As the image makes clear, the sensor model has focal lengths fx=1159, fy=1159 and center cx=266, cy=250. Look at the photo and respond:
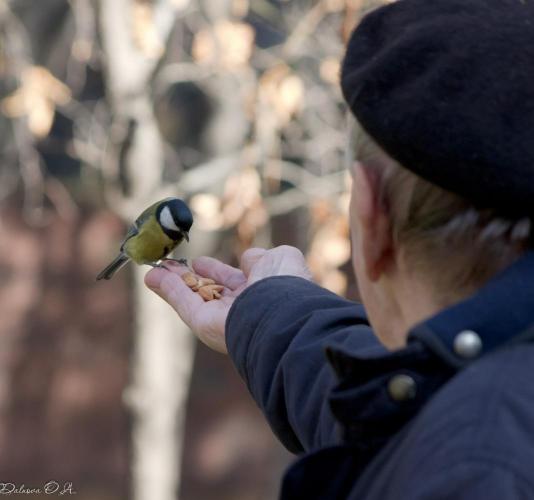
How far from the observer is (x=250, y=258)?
7.74ft

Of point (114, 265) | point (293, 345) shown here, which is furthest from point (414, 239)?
point (114, 265)

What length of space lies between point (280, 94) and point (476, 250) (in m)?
3.29

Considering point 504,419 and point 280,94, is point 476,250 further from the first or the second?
point 280,94

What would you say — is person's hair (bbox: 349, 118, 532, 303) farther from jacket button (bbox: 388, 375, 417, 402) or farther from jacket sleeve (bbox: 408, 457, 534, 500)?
jacket sleeve (bbox: 408, 457, 534, 500)

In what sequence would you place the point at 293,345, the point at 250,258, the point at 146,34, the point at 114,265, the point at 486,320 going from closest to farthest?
the point at 486,320 < the point at 293,345 < the point at 250,258 < the point at 114,265 < the point at 146,34

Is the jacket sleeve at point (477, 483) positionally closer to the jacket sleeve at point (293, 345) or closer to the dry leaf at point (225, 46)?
the jacket sleeve at point (293, 345)

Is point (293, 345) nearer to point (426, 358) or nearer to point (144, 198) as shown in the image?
point (426, 358)

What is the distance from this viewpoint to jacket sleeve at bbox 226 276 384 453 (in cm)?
175

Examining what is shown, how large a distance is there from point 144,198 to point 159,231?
2.59ft

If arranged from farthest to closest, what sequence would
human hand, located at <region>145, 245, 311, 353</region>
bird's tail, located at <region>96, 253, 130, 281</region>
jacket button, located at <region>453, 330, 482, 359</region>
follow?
bird's tail, located at <region>96, 253, 130, 281</region> → human hand, located at <region>145, 245, 311, 353</region> → jacket button, located at <region>453, 330, 482, 359</region>

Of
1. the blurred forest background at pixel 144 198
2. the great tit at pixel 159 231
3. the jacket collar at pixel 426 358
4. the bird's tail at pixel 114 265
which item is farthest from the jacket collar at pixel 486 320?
the bird's tail at pixel 114 265

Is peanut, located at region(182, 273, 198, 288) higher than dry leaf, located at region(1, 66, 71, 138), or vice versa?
peanut, located at region(182, 273, 198, 288)

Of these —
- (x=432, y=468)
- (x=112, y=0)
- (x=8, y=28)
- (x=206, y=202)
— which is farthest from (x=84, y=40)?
(x=432, y=468)

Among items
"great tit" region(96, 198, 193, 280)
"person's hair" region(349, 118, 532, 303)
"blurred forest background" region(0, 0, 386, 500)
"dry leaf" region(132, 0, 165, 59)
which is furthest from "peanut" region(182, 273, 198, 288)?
"dry leaf" region(132, 0, 165, 59)
